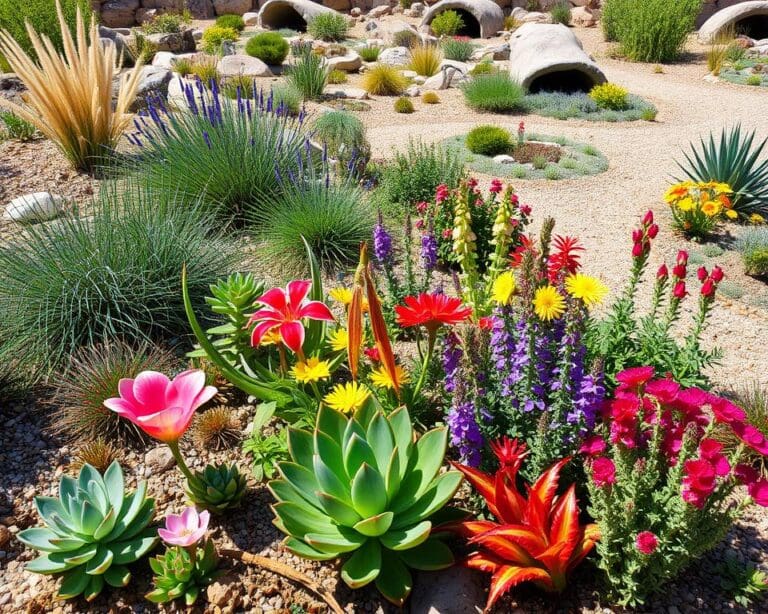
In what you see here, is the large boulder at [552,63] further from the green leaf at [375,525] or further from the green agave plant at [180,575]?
the green agave plant at [180,575]

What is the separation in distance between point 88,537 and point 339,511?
1055mm

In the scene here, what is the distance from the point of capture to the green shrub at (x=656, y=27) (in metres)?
14.0

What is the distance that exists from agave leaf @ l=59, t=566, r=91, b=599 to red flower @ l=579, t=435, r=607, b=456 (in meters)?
2.00

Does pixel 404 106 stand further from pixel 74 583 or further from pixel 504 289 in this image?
pixel 74 583

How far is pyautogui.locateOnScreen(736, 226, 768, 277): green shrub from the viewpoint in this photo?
5.25 meters

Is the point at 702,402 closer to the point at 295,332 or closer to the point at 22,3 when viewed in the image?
the point at 295,332

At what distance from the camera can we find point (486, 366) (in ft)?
8.31

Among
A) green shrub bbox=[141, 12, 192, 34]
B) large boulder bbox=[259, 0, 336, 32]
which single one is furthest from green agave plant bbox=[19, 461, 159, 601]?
large boulder bbox=[259, 0, 336, 32]

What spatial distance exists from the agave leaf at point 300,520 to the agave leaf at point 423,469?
264 millimetres

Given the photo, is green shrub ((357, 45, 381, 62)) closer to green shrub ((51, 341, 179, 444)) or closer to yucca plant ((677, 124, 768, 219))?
yucca plant ((677, 124, 768, 219))

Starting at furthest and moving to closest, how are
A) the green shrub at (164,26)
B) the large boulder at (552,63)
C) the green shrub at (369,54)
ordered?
the green shrub at (164,26) < the green shrub at (369,54) < the large boulder at (552,63)

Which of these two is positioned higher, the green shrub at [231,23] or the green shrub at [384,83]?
the green shrub at [231,23]

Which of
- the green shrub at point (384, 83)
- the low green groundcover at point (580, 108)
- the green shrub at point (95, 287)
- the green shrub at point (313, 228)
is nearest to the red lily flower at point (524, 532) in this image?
the green shrub at point (95, 287)

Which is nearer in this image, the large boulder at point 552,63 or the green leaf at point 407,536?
the green leaf at point 407,536
